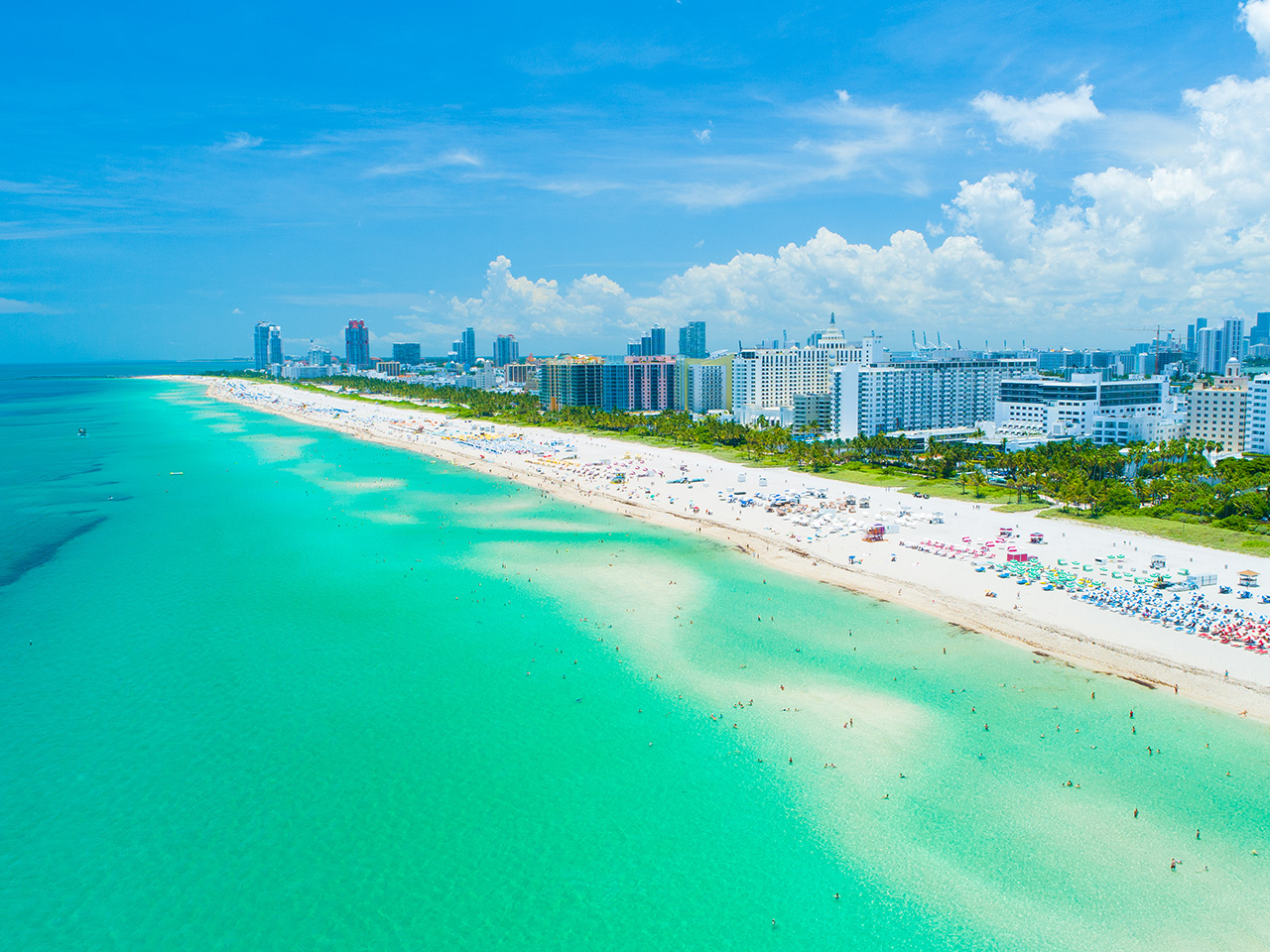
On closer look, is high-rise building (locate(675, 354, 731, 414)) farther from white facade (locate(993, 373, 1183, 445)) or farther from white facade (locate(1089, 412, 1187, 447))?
white facade (locate(1089, 412, 1187, 447))

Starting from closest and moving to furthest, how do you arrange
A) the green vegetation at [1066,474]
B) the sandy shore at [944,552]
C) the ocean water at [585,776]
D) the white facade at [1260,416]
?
the ocean water at [585,776]
the sandy shore at [944,552]
the green vegetation at [1066,474]
the white facade at [1260,416]

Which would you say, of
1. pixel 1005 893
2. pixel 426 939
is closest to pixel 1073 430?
Answer: pixel 1005 893

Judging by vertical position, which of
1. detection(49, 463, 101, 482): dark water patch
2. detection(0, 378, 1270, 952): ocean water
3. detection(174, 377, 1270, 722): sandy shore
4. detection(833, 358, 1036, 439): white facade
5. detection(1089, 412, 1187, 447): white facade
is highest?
detection(833, 358, 1036, 439): white facade

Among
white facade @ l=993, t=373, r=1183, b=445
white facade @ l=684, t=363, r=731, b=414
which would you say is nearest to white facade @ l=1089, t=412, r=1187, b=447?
white facade @ l=993, t=373, r=1183, b=445

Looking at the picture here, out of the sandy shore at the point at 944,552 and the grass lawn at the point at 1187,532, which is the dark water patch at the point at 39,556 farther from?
the grass lawn at the point at 1187,532

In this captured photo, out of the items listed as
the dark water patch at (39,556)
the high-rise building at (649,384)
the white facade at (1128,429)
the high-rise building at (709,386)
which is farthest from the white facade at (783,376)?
the dark water patch at (39,556)

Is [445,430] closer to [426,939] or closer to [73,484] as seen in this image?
[73,484]
